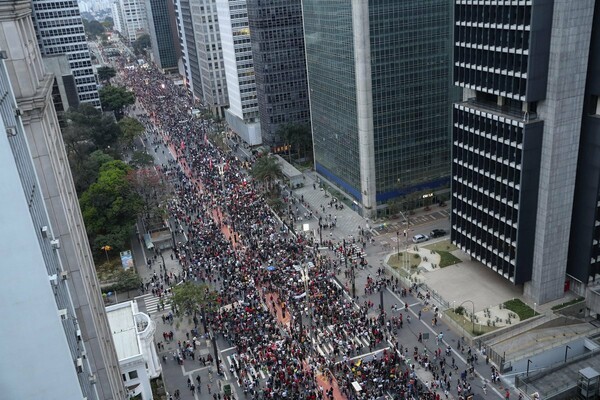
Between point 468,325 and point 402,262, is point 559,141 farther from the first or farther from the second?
point 402,262

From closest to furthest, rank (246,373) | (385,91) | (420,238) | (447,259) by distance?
(246,373), (447,259), (420,238), (385,91)

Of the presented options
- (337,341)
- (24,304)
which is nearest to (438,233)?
(337,341)

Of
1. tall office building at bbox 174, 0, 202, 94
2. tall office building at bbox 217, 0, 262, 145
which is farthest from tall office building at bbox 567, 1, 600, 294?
tall office building at bbox 174, 0, 202, 94

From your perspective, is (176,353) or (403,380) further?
(176,353)

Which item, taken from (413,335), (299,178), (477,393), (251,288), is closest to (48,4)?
(299,178)

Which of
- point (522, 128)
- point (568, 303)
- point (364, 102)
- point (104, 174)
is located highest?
point (522, 128)

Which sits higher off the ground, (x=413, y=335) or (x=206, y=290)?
(x=206, y=290)

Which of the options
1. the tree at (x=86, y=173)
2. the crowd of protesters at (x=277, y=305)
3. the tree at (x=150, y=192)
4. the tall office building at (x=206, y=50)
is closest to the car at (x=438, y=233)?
the crowd of protesters at (x=277, y=305)

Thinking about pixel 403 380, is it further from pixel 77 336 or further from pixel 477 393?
pixel 77 336
